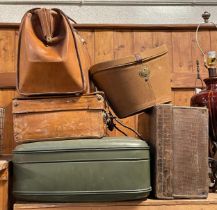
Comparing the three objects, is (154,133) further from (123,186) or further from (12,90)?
(12,90)

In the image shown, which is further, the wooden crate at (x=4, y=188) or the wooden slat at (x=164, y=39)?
the wooden slat at (x=164, y=39)

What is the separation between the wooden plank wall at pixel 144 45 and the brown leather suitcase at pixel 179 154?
2.23 feet

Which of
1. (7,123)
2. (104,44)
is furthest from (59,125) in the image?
(104,44)

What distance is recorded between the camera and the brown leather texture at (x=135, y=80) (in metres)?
1.38

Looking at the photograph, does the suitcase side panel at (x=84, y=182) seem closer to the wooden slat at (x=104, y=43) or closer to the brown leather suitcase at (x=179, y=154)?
the brown leather suitcase at (x=179, y=154)

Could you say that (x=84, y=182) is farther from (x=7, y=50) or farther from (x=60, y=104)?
(x=7, y=50)

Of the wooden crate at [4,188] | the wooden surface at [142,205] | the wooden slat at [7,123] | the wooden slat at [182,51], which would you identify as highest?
the wooden slat at [182,51]

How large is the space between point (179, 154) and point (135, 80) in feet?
1.11

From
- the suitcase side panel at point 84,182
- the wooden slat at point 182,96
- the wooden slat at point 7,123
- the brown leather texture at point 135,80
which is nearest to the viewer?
the suitcase side panel at point 84,182

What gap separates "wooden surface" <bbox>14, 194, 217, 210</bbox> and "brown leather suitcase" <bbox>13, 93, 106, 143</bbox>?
239 mm

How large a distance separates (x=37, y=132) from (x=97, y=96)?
0.84 ft

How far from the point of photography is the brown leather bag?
124 cm

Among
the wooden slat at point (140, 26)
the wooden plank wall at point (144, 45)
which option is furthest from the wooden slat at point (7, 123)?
the wooden slat at point (140, 26)

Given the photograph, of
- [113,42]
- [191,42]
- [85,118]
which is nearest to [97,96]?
[85,118]
